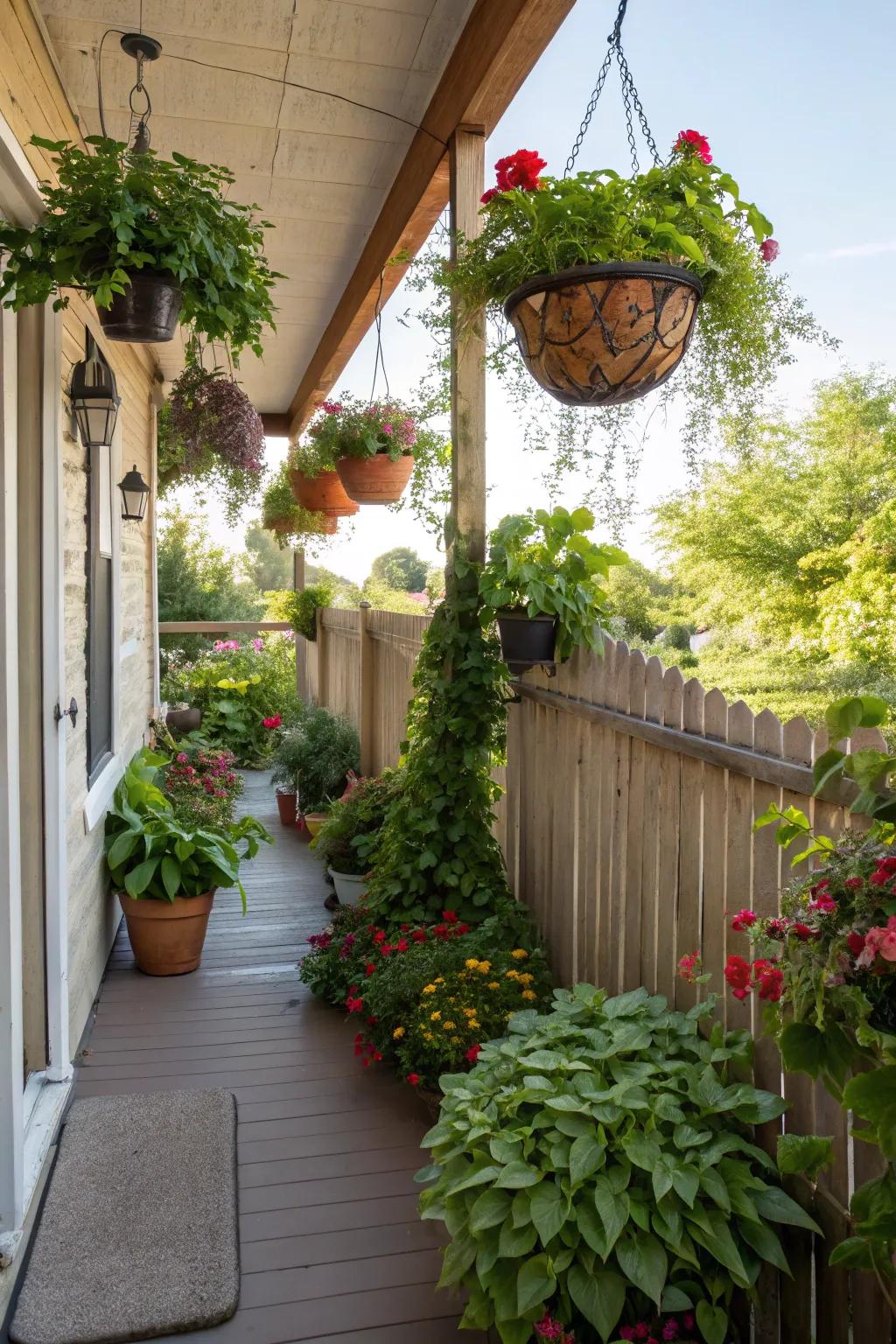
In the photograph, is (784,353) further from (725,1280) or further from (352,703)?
(352,703)

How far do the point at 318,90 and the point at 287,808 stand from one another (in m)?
4.43

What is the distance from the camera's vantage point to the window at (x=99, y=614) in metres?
3.69

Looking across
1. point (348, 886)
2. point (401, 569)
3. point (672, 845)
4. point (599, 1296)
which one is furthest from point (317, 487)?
point (401, 569)

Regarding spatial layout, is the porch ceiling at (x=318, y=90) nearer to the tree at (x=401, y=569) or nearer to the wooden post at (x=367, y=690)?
the wooden post at (x=367, y=690)

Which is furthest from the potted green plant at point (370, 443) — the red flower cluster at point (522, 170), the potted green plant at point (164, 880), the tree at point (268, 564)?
the tree at point (268, 564)

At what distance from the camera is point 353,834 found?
4.62m

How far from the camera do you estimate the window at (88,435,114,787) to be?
3693mm

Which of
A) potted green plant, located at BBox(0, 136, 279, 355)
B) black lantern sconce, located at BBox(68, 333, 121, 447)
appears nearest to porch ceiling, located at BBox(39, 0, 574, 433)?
potted green plant, located at BBox(0, 136, 279, 355)

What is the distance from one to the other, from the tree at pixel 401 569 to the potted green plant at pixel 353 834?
1813 cm

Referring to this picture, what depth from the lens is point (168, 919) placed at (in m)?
3.86

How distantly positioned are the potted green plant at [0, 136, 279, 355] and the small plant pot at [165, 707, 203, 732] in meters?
5.79

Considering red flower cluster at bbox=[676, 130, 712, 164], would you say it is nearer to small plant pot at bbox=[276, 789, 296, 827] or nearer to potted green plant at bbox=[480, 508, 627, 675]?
potted green plant at bbox=[480, 508, 627, 675]

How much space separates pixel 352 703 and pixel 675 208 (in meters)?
5.17

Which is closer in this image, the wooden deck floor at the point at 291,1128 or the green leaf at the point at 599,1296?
the green leaf at the point at 599,1296
